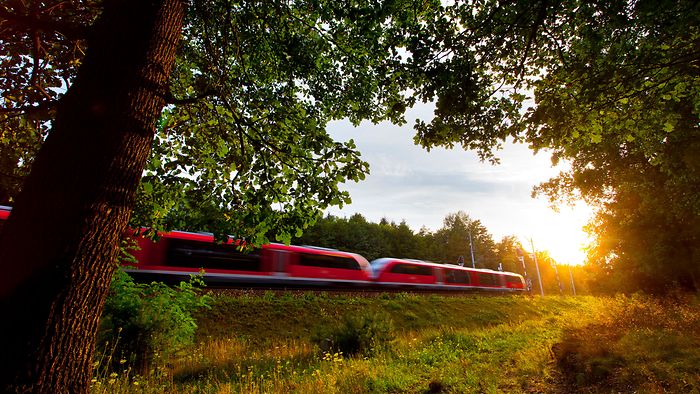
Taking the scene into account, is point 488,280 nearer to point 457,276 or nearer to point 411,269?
point 457,276

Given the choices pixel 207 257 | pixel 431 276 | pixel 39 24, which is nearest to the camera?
pixel 39 24

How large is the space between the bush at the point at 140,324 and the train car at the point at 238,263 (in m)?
4.83

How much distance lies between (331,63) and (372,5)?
3.81ft

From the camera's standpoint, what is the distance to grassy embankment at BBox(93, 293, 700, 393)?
5.81 m

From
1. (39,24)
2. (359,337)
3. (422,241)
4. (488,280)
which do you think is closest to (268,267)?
(359,337)

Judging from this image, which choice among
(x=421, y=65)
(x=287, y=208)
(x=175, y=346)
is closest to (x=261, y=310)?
(x=175, y=346)

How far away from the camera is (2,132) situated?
4527 mm

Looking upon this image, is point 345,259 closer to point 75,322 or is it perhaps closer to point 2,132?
point 2,132

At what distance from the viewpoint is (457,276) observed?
26172 mm

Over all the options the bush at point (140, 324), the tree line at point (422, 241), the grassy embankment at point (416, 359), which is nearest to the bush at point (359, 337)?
the grassy embankment at point (416, 359)

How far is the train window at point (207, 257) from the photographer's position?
13.5 metres

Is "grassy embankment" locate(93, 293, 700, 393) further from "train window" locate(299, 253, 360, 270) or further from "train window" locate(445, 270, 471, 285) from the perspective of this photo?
"train window" locate(445, 270, 471, 285)

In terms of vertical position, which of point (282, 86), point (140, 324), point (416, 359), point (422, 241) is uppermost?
point (422, 241)

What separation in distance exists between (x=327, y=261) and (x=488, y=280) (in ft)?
65.2
